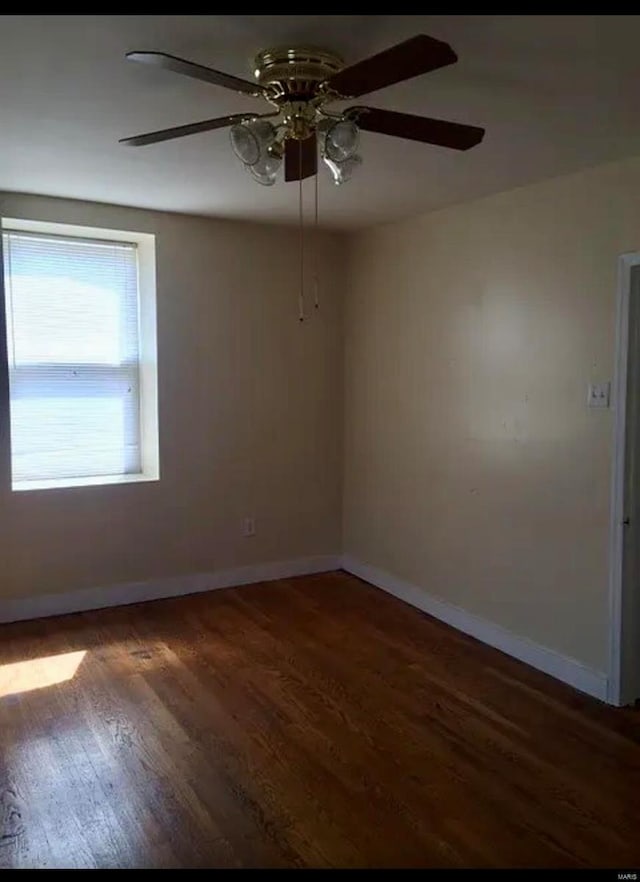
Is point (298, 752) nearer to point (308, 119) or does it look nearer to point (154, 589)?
point (154, 589)

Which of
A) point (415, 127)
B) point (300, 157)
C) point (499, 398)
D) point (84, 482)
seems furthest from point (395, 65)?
point (84, 482)

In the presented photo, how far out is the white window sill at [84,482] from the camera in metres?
3.94

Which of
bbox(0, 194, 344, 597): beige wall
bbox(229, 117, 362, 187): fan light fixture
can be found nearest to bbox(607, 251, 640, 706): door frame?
bbox(229, 117, 362, 187): fan light fixture

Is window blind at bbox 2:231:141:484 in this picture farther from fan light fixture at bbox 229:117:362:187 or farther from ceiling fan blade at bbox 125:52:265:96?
ceiling fan blade at bbox 125:52:265:96

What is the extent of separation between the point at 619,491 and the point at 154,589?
281 cm

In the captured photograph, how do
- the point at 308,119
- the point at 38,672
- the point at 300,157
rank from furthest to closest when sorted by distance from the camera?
1. the point at 38,672
2. the point at 300,157
3. the point at 308,119

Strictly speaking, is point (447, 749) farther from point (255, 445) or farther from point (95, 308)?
point (95, 308)

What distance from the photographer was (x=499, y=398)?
11.8 feet

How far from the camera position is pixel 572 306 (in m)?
3.16

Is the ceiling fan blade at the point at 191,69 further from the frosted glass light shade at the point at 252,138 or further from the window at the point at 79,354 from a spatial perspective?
the window at the point at 79,354

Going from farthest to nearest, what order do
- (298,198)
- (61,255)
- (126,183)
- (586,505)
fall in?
(61,255) < (298,198) < (126,183) < (586,505)

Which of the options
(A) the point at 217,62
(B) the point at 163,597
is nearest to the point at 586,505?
(A) the point at 217,62

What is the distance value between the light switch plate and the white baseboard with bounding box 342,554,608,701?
4.01 feet

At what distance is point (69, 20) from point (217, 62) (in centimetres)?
44
